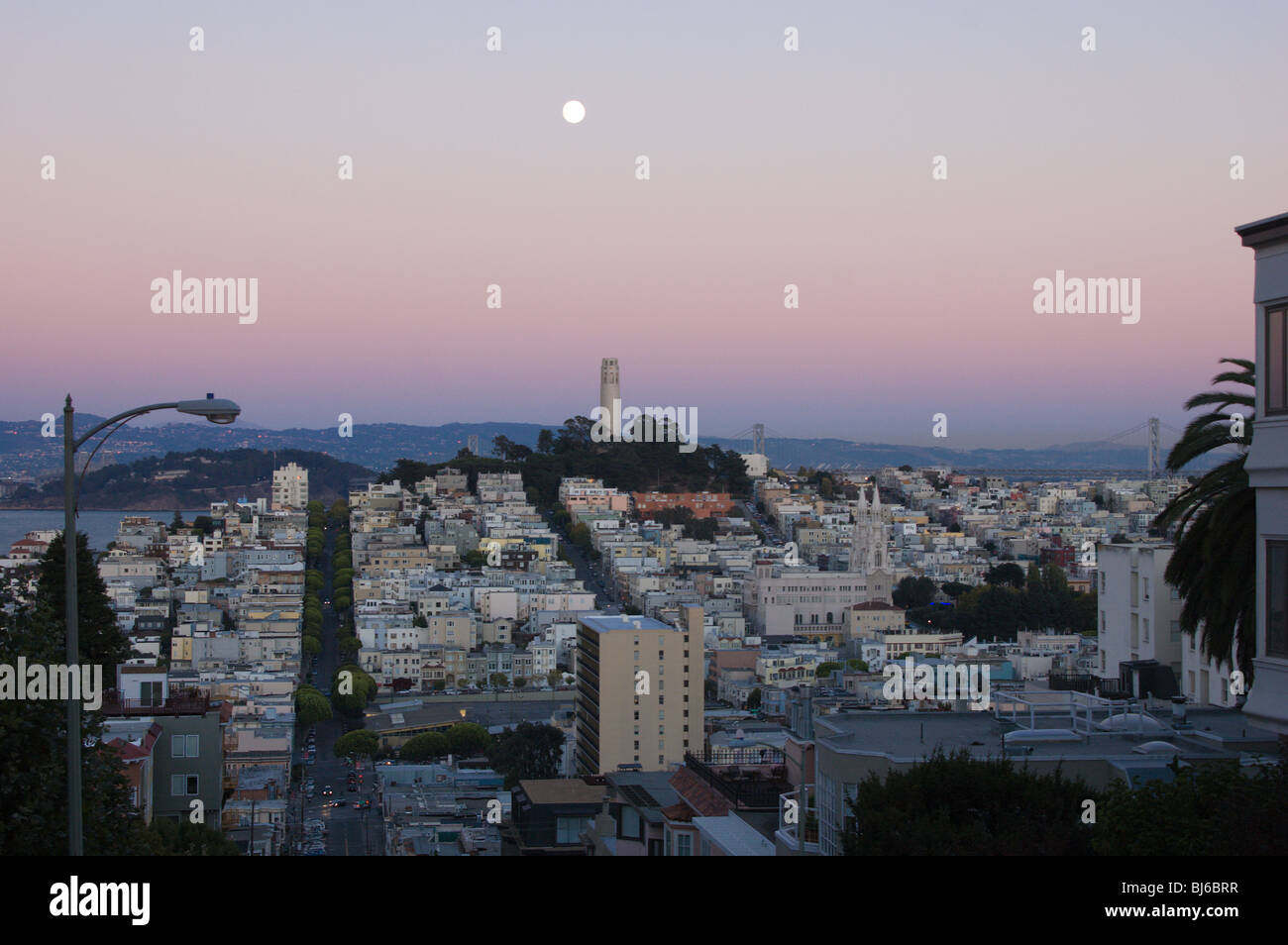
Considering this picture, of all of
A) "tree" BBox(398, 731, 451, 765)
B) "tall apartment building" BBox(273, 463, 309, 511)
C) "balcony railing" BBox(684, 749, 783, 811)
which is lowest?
"tree" BBox(398, 731, 451, 765)

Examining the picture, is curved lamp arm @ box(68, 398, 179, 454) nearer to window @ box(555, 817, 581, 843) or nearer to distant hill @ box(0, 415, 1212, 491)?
window @ box(555, 817, 581, 843)

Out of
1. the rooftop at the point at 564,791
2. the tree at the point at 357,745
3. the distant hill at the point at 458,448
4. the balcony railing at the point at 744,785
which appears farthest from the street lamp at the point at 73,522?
the distant hill at the point at 458,448

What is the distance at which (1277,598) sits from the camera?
411cm

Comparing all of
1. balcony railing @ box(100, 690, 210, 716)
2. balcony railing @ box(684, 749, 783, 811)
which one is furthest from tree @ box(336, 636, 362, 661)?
balcony railing @ box(684, 749, 783, 811)

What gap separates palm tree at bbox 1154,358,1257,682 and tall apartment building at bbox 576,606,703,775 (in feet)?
61.9

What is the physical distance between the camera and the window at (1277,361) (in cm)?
400

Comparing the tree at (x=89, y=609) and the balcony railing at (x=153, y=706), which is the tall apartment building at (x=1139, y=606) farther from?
the tree at (x=89, y=609)

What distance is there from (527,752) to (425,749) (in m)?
2.94

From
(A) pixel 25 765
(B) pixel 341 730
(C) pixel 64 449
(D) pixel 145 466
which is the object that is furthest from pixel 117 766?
(D) pixel 145 466

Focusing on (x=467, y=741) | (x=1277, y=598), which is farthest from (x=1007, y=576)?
(x=1277, y=598)

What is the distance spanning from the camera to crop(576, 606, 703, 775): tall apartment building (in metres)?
24.6

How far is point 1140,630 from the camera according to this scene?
9.74 meters

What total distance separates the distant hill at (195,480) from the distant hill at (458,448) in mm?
988
